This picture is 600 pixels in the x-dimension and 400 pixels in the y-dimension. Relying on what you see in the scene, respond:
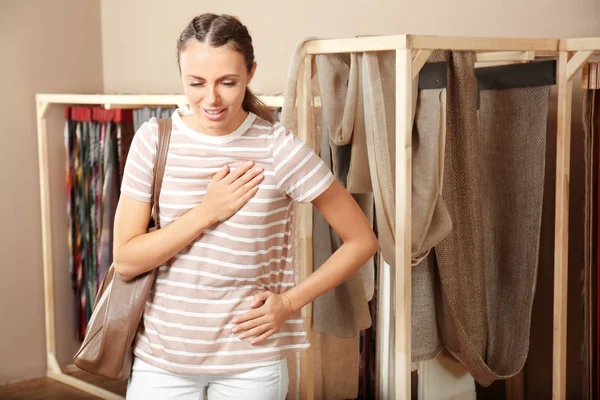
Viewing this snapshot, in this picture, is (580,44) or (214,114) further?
(580,44)

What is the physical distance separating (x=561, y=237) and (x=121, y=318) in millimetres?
1420

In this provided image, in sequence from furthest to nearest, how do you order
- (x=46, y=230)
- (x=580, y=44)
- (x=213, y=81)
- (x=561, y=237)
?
1. (x=46, y=230)
2. (x=561, y=237)
3. (x=580, y=44)
4. (x=213, y=81)

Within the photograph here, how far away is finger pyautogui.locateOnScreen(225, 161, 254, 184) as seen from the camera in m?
1.44

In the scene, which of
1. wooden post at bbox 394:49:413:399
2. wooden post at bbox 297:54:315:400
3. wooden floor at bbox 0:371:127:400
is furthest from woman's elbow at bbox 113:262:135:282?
wooden floor at bbox 0:371:127:400

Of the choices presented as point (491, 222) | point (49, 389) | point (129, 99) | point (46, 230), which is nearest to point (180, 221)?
point (491, 222)

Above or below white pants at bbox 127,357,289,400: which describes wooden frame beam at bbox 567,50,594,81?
above

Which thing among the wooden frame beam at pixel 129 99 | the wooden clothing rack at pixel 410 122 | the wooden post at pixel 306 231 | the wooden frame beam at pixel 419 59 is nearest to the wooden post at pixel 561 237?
the wooden clothing rack at pixel 410 122

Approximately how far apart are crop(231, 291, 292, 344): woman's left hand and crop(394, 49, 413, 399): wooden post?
0.63 m

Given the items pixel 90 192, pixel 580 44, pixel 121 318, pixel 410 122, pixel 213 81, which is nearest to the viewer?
pixel 213 81

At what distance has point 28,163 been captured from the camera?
12.3 ft

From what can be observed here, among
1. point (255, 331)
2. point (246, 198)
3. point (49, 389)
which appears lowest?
point (49, 389)

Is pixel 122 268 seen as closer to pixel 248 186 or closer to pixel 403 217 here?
pixel 248 186

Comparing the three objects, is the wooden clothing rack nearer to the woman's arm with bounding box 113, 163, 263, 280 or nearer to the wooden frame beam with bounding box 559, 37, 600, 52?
the wooden frame beam with bounding box 559, 37, 600, 52

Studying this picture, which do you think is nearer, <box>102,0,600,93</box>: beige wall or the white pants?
the white pants
